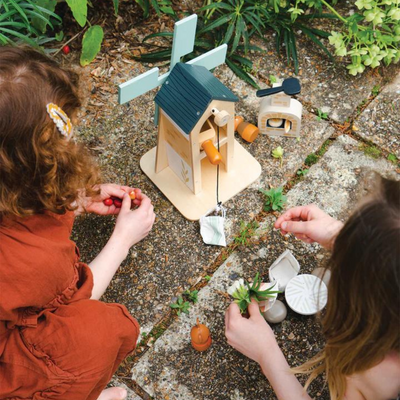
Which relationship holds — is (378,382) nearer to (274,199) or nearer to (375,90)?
(274,199)

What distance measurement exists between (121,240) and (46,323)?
0.36m

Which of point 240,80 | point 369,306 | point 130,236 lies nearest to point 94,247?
point 130,236

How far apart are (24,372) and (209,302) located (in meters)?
0.61

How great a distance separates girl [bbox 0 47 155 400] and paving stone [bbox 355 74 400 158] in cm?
108

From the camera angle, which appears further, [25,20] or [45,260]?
[25,20]

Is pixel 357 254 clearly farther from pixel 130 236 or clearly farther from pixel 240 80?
pixel 240 80

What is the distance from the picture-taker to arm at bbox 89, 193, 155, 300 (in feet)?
5.06

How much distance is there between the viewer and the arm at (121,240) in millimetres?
1542

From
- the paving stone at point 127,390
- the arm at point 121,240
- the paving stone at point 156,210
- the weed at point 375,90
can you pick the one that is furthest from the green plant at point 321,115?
the paving stone at point 127,390

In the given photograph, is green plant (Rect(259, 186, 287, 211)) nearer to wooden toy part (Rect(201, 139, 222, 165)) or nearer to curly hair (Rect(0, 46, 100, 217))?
wooden toy part (Rect(201, 139, 222, 165))

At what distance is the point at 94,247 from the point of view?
1.74 m

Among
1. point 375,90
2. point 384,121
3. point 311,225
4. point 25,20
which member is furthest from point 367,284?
point 25,20

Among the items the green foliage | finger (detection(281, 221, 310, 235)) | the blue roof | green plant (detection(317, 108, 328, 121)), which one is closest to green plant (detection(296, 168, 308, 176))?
green plant (detection(317, 108, 328, 121))

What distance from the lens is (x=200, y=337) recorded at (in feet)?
4.99
